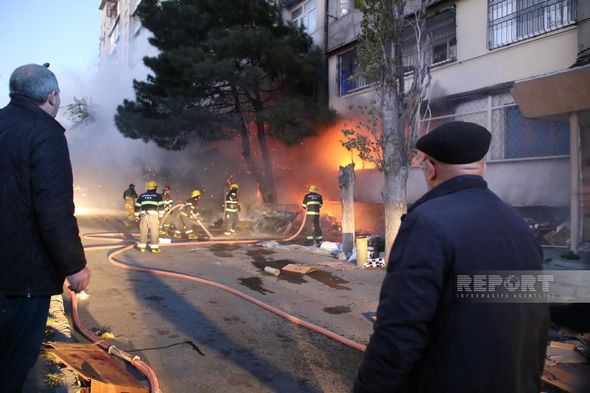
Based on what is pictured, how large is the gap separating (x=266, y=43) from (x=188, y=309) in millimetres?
12429

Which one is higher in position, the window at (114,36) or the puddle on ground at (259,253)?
the window at (114,36)

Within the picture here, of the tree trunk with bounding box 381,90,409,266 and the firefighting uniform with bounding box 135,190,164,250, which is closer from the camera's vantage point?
the tree trunk with bounding box 381,90,409,266

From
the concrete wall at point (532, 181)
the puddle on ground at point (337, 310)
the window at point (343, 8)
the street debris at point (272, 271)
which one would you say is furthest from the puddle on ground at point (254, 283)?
the window at point (343, 8)

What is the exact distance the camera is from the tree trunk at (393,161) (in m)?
8.49

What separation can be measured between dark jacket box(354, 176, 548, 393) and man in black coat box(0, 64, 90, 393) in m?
1.64

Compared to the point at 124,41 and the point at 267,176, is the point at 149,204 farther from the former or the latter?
the point at 124,41

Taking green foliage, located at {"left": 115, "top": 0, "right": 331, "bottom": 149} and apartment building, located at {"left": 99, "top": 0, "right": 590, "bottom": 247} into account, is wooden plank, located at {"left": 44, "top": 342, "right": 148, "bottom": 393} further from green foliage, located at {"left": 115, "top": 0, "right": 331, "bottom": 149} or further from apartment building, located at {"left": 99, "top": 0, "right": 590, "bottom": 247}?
green foliage, located at {"left": 115, "top": 0, "right": 331, "bottom": 149}

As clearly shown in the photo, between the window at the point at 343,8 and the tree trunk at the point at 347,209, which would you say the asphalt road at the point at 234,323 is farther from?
the window at the point at 343,8

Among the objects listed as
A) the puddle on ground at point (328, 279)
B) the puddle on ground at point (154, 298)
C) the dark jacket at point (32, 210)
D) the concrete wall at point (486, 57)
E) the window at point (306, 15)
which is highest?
the window at point (306, 15)

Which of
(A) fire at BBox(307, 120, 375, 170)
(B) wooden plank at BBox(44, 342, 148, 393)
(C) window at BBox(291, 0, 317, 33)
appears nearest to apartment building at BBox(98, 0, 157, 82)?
(C) window at BBox(291, 0, 317, 33)

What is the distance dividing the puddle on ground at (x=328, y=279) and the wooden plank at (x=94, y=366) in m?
4.38

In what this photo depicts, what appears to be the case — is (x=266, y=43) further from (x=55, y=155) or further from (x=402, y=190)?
(x=55, y=155)

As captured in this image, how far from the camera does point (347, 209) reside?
34.3ft

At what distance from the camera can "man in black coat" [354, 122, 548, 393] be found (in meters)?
1.35
